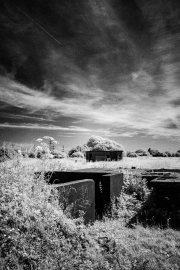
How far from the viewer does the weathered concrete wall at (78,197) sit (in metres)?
3.96

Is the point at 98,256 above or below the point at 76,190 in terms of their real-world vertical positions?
below

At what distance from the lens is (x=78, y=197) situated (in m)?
4.34

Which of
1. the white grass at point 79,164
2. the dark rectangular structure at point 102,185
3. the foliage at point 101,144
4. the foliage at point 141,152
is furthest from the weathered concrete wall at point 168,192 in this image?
the foliage at point 141,152

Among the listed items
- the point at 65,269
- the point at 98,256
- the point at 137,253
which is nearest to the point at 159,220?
the point at 137,253

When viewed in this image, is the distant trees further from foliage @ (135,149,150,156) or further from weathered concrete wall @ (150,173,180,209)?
weathered concrete wall @ (150,173,180,209)

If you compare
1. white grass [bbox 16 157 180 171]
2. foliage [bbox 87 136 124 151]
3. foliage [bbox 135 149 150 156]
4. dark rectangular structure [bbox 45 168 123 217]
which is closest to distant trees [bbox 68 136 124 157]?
foliage [bbox 87 136 124 151]

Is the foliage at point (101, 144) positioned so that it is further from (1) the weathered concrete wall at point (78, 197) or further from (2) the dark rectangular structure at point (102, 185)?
(1) the weathered concrete wall at point (78, 197)

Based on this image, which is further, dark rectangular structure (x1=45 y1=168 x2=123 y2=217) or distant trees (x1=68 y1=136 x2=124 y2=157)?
distant trees (x1=68 y1=136 x2=124 y2=157)

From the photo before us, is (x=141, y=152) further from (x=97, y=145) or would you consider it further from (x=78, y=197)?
(x=78, y=197)

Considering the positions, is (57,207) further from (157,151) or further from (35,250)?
(157,151)

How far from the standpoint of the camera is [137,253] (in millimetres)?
3213

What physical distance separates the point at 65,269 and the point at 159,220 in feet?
10.2

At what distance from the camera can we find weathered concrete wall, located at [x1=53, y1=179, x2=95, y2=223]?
3965 millimetres

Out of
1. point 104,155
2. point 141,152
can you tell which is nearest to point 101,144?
point 104,155
